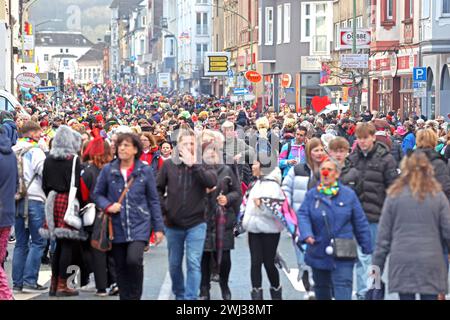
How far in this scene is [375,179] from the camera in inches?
482

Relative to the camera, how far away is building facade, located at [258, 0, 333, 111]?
66750 millimetres

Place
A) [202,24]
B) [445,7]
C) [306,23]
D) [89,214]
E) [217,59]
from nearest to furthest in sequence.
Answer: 1. [89,214]
2. [445,7]
3. [306,23]
4. [217,59]
5. [202,24]

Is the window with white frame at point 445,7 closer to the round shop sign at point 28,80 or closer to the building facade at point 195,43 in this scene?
the round shop sign at point 28,80

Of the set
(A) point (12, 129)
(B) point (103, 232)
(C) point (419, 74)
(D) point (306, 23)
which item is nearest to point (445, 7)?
(C) point (419, 74)

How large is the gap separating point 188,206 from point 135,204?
0.53 m

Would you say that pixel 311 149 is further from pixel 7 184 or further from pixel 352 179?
pixel 7 184

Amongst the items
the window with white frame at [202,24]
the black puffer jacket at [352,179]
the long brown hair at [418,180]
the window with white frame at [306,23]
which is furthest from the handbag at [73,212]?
the window with white frame at [202,24]

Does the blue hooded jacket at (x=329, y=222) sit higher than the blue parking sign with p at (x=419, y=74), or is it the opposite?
the blue parking sign with p at (x=419, y=74)

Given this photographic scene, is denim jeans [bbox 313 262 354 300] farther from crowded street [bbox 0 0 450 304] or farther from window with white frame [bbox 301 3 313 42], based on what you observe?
window with white frame [bbox 301 3 313 42]

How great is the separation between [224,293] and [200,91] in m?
112

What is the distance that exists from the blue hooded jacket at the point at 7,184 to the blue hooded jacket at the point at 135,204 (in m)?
1.37

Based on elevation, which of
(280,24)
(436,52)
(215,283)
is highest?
(280,24)

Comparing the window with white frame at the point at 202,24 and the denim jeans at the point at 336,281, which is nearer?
the denim jeans at the point at 336,281

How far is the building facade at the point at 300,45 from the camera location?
66750mm
